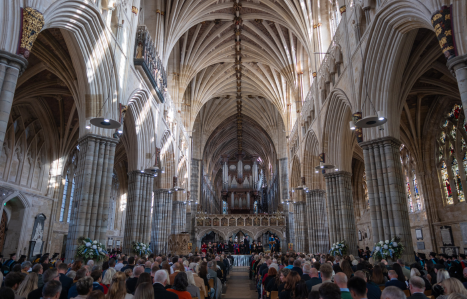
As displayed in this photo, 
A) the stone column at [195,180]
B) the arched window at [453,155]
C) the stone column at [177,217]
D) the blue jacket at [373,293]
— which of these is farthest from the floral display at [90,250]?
the stone column at [195,180]

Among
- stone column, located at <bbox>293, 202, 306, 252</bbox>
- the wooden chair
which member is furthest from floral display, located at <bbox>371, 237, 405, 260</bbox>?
stone column, located at <bbox>293, 202, 306, 252</bbox>

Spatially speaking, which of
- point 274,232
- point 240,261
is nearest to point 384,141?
point 240,261

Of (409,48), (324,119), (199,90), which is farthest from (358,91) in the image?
(199,90)

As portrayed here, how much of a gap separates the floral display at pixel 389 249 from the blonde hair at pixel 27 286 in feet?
30.8

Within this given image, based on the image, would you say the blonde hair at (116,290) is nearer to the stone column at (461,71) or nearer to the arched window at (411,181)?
the stone column at (461,71)

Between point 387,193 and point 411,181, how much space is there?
11.2 meters

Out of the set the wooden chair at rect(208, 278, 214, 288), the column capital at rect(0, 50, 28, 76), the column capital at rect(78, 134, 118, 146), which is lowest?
the wooden chair at rect(208, 278, 214, 288)

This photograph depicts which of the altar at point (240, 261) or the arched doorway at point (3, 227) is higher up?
the arched doorway at point (3, 227)

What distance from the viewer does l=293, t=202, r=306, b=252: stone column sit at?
25308mm

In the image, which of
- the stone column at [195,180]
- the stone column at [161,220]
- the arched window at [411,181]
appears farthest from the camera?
the stone column at [195,180]

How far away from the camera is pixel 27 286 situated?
438 cm

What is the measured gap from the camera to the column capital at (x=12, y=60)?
22.2 feet

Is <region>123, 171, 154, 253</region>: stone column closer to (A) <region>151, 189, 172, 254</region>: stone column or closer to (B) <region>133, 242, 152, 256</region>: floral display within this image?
(B) <region>133, 242, 152, 256</region>: floral display

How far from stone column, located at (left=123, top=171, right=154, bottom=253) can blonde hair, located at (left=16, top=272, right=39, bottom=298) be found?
11.3 m
